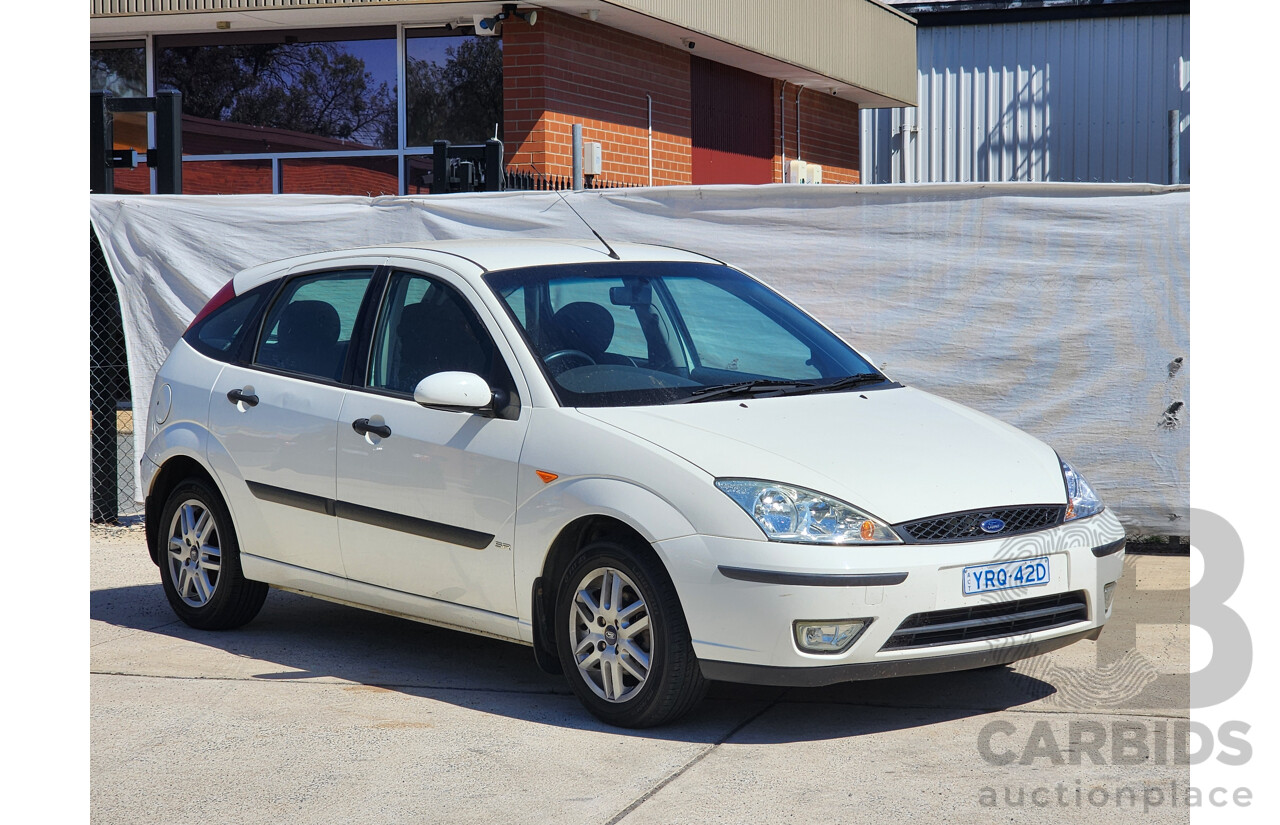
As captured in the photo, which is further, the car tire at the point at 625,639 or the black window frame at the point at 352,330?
the black window frame at the point at 352,330

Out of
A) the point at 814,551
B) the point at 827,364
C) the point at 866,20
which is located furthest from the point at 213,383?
the point at 866,20

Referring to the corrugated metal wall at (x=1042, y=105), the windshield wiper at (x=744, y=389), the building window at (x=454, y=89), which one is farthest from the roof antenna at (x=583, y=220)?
the corrugated metal wall at (x=1042, y=105)

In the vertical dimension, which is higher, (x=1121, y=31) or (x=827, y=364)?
(x=1121, y=31)

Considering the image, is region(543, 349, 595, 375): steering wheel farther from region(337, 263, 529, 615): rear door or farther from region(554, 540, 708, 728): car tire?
region(554, 540, 708, 728): car tire

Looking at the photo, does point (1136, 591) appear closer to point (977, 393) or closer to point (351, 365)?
point (977, 393)

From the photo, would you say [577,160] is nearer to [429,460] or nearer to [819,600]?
[429,460]

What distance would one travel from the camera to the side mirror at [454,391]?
5352 mm

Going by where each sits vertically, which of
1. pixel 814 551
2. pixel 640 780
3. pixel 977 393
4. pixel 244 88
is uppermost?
pixel 244 88

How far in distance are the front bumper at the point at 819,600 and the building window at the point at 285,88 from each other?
1026 centimetres

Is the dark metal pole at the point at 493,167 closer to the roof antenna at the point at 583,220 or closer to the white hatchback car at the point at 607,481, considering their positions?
the roof antenna at the point at 583,220

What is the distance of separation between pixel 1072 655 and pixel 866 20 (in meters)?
16.4

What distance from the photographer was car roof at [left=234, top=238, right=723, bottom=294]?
5.98m

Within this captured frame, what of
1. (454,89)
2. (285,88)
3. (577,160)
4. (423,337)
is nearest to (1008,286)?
(423,337)

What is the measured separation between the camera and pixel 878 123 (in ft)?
85.2
